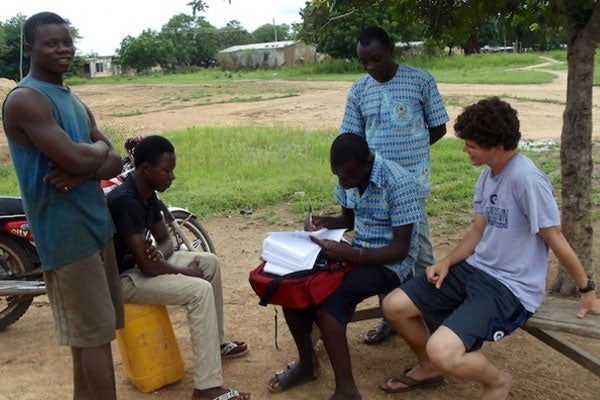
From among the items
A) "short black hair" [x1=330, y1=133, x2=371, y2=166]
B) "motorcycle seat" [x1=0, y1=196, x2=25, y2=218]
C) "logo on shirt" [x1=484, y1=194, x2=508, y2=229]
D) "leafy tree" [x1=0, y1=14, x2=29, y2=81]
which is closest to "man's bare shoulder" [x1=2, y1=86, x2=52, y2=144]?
"short black hair" [x1=330, y1=133, x2=371, y2=166]

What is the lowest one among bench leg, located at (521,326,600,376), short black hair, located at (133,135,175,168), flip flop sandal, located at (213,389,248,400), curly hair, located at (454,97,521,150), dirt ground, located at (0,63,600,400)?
dirt ground, located at (0,63,600,400)

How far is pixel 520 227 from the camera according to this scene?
3.00 meters

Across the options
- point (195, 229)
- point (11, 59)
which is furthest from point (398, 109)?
point (11, 59)

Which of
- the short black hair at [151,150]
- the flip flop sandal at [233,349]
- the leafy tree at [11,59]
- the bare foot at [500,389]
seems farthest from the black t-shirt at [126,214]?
the leafy tree at [11,59]

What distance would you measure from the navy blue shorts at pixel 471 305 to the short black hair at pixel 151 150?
1.44 meters

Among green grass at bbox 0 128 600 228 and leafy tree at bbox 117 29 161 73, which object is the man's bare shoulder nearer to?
green grass at bbox 0 128 600 228

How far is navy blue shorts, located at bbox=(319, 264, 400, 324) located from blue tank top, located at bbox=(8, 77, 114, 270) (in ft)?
3.83

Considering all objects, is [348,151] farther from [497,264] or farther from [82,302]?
[82,302]

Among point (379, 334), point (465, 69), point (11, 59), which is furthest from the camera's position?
point (11, 59)

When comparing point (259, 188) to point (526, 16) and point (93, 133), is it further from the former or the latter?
point (93, 133)

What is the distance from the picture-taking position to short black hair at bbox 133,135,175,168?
138 inches

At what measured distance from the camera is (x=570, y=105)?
4.41 metres

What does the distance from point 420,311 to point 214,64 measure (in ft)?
228

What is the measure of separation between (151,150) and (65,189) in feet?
2.78
